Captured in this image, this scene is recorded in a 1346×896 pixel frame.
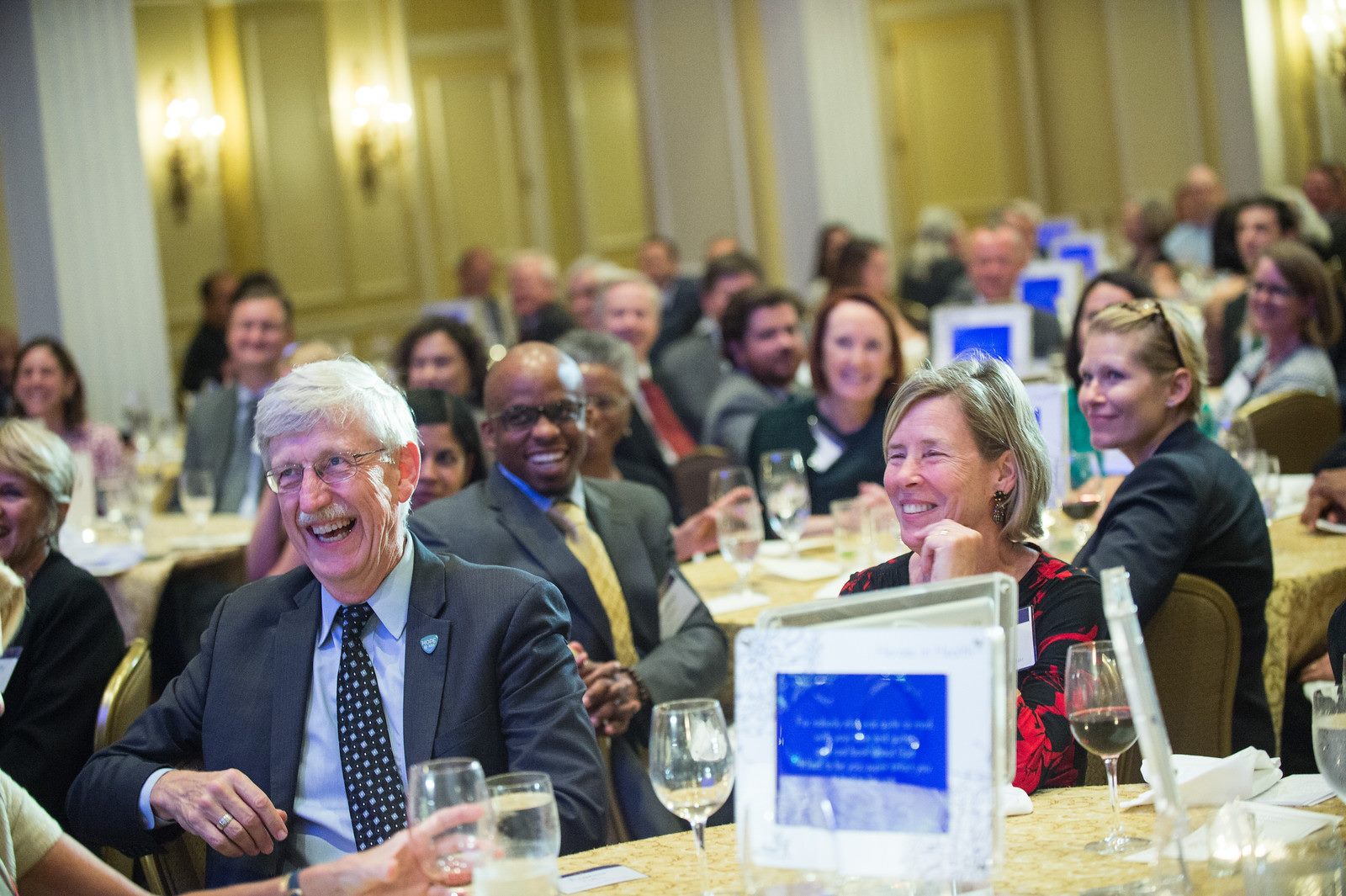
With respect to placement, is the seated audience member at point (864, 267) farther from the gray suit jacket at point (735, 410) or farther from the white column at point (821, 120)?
the gray suit jacket at point (735, 410)

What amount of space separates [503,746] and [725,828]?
0.44 m

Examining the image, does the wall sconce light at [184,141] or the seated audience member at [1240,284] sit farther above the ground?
the wall sconce light at [184,141]

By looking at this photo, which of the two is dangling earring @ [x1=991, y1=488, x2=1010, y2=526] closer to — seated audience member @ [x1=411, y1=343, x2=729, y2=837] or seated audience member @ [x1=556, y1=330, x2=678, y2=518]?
seated audience member @ [x1=411, y1=343, x2=729, y2=837]

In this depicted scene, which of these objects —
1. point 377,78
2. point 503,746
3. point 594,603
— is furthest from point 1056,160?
point 503,746

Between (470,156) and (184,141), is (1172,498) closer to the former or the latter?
(184,141)

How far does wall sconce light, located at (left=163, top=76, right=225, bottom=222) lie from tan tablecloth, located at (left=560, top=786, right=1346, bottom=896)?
10.2m

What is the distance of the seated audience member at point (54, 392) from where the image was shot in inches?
243

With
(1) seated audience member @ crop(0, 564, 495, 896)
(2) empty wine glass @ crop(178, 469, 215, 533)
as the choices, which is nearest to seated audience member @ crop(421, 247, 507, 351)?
(2) empty wine glass @ crop(178, 469, 215, 533)

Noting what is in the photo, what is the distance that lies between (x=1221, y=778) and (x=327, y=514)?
130 cm

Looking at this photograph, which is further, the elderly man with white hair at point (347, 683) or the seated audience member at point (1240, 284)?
the seated audience member at point (1240, 284)

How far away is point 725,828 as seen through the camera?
200 centimetres

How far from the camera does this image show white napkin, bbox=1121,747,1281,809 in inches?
72.7

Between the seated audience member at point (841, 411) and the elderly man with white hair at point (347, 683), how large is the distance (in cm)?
233

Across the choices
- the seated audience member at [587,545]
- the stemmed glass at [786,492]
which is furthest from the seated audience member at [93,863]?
the stemmed glass at [786,492]
